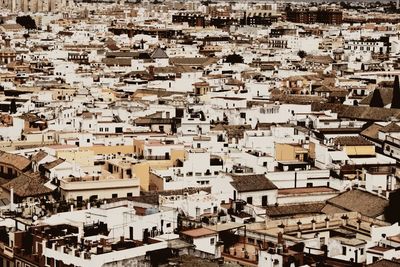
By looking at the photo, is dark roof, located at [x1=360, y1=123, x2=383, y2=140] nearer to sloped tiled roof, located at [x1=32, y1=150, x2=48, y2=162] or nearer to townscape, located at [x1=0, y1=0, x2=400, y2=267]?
townscape, located at [x1=0, y1=0, x2=400, y2=267]

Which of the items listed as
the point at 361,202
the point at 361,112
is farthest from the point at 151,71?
the point at 361,202

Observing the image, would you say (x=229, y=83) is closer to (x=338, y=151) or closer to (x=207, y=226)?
(x=338, y=151)

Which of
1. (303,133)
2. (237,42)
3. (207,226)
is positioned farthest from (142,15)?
(207,226)

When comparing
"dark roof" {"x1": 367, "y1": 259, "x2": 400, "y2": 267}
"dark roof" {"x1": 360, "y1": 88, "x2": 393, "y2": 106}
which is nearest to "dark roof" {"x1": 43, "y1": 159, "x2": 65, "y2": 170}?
"dark roof" {"x1": 367, "y1": 259, "x2": 400, "y2": 267}

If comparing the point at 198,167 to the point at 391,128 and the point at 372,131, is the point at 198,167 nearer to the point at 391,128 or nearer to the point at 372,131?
the point at 391,128

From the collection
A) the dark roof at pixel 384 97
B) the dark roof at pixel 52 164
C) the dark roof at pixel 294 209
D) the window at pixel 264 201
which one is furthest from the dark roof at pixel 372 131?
the dark roof at pixel 52 164
